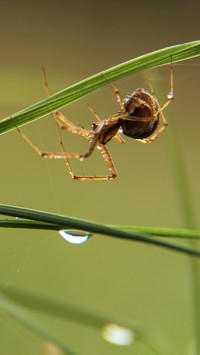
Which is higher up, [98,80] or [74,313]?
[98,80]

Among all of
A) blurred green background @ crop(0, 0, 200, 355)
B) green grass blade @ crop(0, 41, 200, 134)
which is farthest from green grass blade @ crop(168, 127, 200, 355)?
green grass blade @ crop(0, 41, 200, 134)

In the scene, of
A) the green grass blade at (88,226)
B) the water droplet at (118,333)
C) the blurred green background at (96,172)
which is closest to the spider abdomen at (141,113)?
the blurred green background at (96,172)

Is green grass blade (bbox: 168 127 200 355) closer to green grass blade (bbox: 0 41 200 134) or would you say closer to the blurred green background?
the blurred green background

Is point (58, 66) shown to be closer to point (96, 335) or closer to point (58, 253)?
point (58, 253)

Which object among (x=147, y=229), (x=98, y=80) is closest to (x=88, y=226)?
(x=147, y=229)

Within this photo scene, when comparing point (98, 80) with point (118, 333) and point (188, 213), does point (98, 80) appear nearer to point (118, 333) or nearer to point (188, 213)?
point (188, 213)

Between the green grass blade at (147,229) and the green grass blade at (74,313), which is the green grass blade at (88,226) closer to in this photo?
the green grass blade at (147,229)
